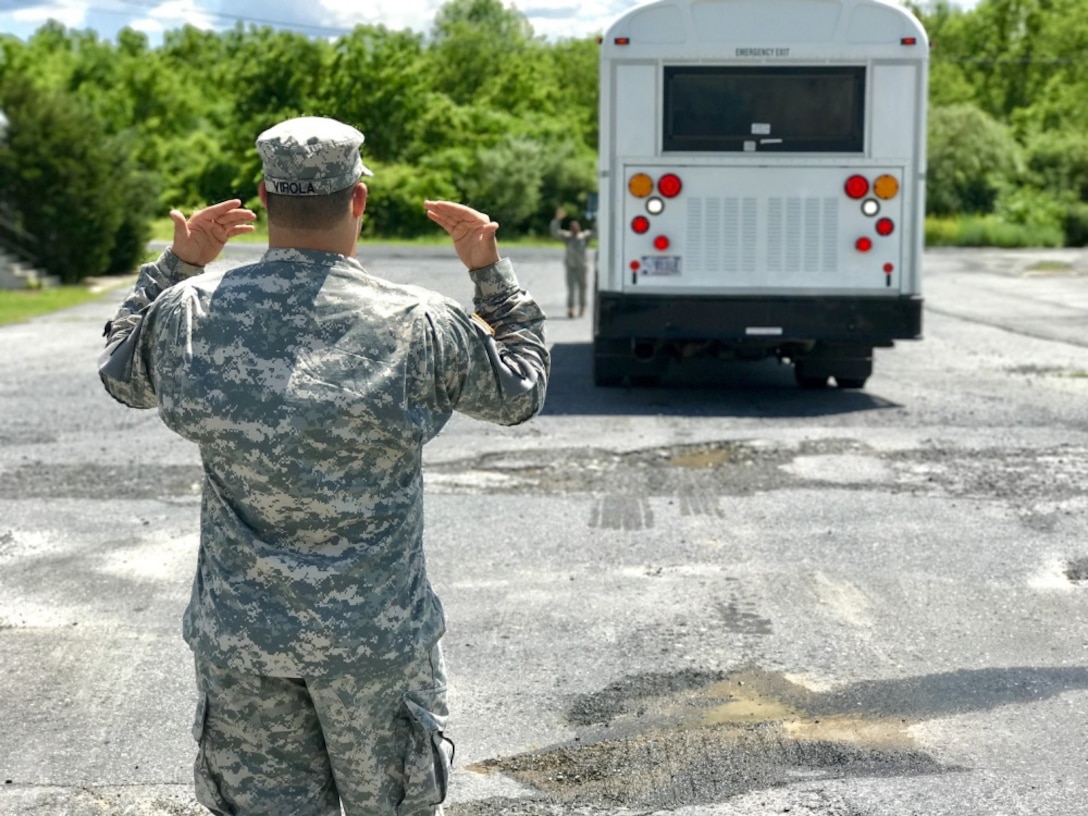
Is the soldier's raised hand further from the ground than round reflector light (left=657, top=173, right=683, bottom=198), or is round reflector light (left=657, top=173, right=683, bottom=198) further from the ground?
round reflector light (left=657, top=173, right=683, bottom=198)

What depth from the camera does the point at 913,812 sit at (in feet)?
14.4

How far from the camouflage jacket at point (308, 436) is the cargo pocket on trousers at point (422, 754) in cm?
11

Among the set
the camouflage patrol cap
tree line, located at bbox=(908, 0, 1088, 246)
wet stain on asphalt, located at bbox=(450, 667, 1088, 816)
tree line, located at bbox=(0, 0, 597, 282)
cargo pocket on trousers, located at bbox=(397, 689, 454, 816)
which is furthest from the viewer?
tree line, located at bbox=(908, 0, 1088, 246)

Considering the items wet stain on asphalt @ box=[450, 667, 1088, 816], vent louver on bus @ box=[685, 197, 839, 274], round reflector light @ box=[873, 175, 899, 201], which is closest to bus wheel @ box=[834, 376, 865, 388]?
vent louver on bus @ box=[685, 197, 839, 274]

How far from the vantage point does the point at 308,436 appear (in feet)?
9.36

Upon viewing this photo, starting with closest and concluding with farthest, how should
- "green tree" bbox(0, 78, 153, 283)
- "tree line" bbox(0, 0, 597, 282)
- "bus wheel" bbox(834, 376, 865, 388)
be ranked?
"tree line" bbox(0, 0, 597, 282) → "bus wheel" bbox(834, 376, 865, 388) → "green tree" bbox(0, 78, 153, 283)

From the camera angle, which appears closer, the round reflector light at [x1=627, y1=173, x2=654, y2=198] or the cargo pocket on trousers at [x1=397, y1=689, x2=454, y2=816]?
the cargo pocket on trousers at [x1=397, y1=689, x2=454, y2=816]

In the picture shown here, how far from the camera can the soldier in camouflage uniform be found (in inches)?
113

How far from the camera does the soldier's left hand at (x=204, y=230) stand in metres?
3.18

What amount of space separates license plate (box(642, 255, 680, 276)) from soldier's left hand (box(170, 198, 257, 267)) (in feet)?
31.1

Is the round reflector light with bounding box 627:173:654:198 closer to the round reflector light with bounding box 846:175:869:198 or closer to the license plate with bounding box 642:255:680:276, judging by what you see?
the license plate with bounding box 642:255:680:276

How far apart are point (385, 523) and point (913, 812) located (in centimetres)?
217

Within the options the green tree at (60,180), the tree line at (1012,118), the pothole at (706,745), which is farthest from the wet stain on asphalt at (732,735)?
the tree line at (1012,118)

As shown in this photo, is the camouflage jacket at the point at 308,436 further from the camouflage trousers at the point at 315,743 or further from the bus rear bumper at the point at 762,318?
the bus rear bumper at the point at 762,318
